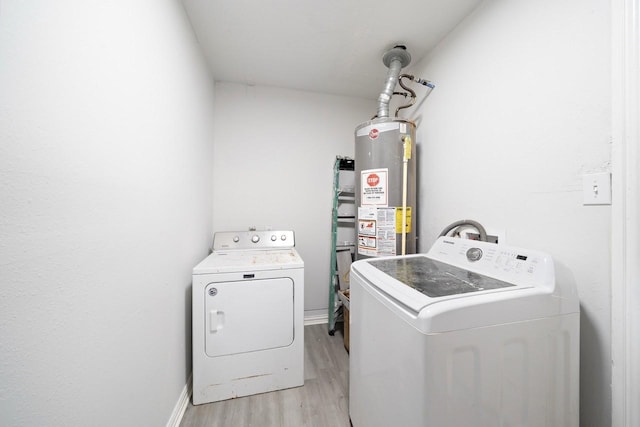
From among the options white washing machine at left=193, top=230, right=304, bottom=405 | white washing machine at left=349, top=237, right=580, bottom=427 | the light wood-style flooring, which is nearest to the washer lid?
white washing machine at left=349, top=237, right=580, bottom=427

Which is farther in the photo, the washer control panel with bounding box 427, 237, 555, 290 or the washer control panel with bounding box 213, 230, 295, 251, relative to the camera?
the washer control panel with bounding box 213, 230, 295, 251

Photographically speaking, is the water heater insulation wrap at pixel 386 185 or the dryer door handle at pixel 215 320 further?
the water heater insulation wrap at pixel 386 185

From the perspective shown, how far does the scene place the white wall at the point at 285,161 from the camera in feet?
7.53

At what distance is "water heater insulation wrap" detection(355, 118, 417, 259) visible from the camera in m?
1.62

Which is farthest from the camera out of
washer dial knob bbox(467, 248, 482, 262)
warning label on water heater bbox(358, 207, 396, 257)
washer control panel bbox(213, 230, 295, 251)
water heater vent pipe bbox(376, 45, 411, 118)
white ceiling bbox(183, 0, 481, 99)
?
washer control panel bbox(213, 230, 295, 251)

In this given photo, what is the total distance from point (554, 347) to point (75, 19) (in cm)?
180

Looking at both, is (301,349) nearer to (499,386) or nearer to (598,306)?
(499,386)

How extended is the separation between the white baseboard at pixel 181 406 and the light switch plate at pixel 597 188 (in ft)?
7.32

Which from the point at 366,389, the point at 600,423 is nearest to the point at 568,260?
the point at 600,423

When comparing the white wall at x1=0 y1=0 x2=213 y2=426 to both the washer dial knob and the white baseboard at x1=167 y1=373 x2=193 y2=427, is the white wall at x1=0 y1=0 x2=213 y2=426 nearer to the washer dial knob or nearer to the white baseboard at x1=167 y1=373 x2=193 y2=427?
the white baseboard at x1=167 y1=373 x2=193 y2=427

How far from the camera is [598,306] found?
2.90 ft

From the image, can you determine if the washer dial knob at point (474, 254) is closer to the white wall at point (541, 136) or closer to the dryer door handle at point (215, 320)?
the white wall at point (541, 136)

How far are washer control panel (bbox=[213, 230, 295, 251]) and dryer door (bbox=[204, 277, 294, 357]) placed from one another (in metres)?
0.62

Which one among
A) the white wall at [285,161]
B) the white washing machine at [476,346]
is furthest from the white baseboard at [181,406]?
the white wall at [285,161]
